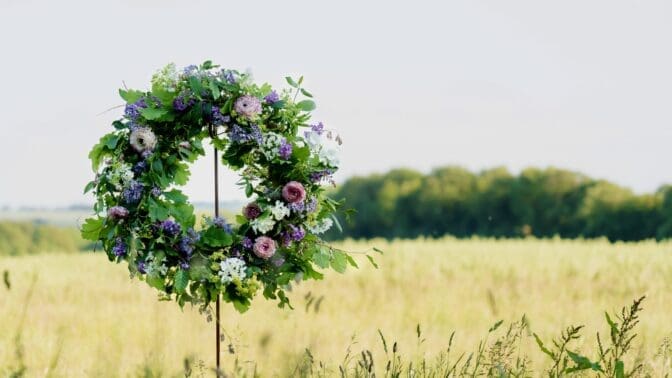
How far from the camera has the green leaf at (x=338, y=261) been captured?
5027mm

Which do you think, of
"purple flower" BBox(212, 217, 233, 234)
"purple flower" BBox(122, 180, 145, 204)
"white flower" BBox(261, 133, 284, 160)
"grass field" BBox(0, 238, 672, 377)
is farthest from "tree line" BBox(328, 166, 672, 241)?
"purple flower" BBox(122, 180, 145, 204)

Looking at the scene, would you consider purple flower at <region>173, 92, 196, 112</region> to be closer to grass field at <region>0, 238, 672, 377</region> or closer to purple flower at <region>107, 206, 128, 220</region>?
purple flower at <region>107, 206, 128, 220</region>

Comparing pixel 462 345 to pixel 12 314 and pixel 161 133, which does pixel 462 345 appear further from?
pixel 12 314

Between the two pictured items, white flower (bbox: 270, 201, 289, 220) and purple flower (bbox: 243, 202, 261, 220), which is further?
purple flower (bbox: 243, 202, 261, 220)

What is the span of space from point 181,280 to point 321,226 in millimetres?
976

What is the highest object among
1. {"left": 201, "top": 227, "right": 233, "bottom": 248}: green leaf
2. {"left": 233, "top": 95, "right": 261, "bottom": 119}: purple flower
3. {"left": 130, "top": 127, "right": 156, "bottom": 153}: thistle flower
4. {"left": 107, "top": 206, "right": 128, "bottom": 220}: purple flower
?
{"left": 233, "top": 95, "right": 261, "bottom": 119}: purple flower

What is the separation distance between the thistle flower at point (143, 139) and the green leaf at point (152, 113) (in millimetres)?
88

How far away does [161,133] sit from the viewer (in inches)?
198

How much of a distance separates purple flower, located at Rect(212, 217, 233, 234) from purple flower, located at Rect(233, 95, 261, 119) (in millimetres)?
709

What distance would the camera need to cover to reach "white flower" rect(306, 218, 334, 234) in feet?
16.5

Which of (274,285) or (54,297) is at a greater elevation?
(274,285)

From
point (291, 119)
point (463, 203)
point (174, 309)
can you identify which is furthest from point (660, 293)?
point (463, 203)

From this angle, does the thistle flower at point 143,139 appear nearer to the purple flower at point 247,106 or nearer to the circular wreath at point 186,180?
the circular wreath at point 186,180

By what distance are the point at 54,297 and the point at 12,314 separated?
6.78 feet
